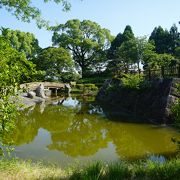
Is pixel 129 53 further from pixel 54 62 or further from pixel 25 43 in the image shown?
pixel 25 43

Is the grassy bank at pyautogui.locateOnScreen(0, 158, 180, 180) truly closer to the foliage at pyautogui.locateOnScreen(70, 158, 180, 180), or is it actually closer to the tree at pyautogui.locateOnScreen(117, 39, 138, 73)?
the foliage at pyautogui.locateOnScreen(70, 158, 180, 180)

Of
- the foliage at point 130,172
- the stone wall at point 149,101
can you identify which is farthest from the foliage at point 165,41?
the foliage at point 130,172

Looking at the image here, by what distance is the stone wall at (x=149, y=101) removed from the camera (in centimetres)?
2158

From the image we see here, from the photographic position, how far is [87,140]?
56.0ft

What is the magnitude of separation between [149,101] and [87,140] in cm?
873

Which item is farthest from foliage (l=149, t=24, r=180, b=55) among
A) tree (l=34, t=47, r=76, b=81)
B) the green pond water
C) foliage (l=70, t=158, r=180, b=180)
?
foliage (l=70, t=158, r=180, b=180)

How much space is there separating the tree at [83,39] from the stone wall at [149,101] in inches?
1240

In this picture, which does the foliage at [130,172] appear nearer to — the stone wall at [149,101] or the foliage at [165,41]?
the stone wall at [149,101]

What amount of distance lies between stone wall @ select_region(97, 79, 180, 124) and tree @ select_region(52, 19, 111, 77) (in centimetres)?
3151

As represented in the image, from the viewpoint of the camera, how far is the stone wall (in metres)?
21.6

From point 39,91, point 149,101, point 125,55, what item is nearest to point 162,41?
point 125,55

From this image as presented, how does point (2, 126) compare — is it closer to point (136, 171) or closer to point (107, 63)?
point (136, 171)

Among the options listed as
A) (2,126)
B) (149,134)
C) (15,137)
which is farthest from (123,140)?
(2,126)

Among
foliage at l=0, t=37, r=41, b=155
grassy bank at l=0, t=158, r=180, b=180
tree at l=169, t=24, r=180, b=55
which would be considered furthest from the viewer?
tree at l=169, t=24, r=180, b=55
